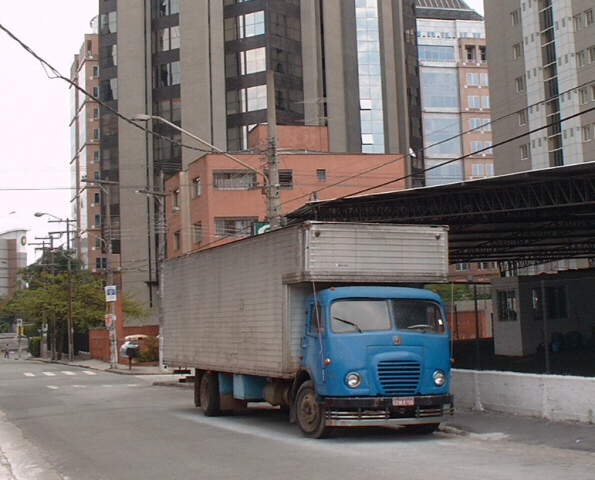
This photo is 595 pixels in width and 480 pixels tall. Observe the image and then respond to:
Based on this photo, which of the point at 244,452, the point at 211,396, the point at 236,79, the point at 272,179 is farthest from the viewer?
the point at 236,79

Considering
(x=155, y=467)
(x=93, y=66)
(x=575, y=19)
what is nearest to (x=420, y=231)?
(x=155, y=467)

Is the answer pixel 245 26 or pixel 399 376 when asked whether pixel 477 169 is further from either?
pixel 399 376

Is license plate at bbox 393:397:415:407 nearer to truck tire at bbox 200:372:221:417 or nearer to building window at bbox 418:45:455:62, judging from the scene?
truck tire at bbox 200:372:221:417

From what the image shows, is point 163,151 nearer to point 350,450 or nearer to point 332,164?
point 332,164

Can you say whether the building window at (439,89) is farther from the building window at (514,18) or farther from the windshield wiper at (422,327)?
the windshield wiper at (422,327)

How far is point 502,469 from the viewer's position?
1030 cm

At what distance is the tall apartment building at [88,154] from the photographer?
323 feet

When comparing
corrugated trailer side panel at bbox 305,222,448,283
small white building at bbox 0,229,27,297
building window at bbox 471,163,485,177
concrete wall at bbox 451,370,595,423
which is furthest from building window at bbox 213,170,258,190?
small white building at bbox 0,229,27,297

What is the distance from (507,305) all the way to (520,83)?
1892 inches

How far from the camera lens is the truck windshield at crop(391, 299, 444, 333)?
13.6 metres

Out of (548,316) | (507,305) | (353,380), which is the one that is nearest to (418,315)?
(353,380)

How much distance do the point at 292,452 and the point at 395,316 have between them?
2820mm

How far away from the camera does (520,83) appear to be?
243 feet

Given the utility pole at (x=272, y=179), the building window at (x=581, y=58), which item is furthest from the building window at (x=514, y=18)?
the utility pole at (x=272, y=179)
